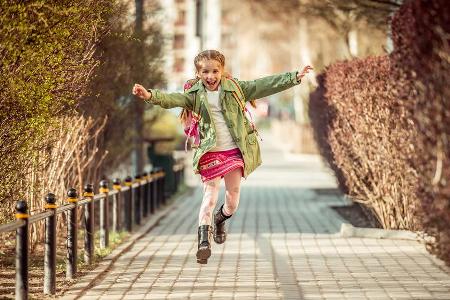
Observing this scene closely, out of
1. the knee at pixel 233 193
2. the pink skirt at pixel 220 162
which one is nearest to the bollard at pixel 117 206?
the knee at pixel 233 193

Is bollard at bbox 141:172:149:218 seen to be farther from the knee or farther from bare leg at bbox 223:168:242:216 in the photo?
the knee

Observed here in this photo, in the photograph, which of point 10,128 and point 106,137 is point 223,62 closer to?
point 10,128

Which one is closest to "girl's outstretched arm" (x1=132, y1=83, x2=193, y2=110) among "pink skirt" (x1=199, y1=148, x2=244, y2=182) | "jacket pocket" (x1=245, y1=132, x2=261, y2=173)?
"pink skirt" (x1=199, y1=148, x2=244, y2=182)

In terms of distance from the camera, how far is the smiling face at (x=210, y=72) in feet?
32.6

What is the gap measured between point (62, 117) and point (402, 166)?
3.85m

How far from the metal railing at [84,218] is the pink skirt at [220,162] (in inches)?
45.8

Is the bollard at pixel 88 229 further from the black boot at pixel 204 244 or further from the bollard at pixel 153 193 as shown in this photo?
the bollard at pixel 153 193

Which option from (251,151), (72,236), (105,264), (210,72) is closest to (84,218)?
(105,264)

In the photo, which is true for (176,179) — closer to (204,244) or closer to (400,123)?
(400,123)

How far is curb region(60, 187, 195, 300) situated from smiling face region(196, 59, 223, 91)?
192cm

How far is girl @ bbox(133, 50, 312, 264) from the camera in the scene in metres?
10.1

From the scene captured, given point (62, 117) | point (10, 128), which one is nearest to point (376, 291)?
point (10, 128)

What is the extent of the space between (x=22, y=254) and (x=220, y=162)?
7.88 ft

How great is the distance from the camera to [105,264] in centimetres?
1138
